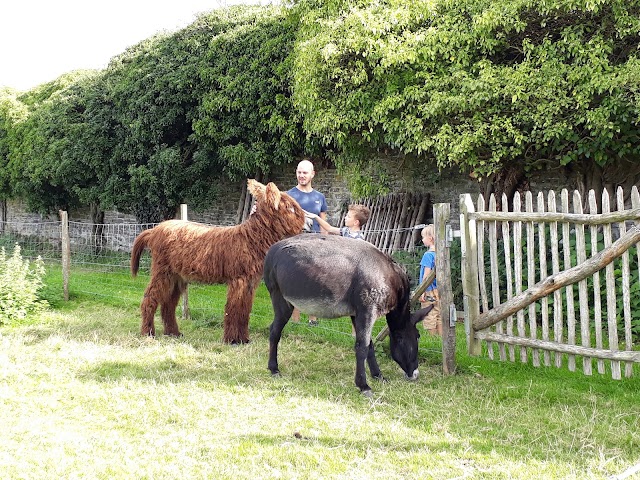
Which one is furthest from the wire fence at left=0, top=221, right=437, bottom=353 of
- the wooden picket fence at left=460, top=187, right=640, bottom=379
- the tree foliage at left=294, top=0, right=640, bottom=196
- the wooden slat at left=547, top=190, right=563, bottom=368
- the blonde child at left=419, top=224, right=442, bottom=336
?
the tree foliage at left=294, top=0, right=640, bottom=196

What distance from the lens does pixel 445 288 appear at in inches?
244

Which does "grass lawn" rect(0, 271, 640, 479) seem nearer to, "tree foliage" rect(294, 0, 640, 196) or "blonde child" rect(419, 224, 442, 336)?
"blonde child" rect(419, 224, 442, 336)

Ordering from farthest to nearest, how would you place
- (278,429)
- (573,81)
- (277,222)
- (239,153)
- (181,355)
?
(239,153)
(573,81)
(277,222)
(181,355)
(278,429)

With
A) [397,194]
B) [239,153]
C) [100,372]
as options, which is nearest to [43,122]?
[239,153]

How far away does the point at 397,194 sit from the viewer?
47.9ft

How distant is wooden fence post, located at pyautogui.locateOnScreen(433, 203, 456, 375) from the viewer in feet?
20.3

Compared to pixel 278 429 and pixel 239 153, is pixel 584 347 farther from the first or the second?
pixel 239 153

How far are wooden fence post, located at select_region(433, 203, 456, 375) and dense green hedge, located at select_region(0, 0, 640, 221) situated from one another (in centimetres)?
434

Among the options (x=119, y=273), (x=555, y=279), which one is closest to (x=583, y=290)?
(x=555, y=279)

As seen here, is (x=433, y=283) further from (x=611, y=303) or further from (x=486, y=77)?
(x=486, y=77)

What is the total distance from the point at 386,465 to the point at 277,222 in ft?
13.4

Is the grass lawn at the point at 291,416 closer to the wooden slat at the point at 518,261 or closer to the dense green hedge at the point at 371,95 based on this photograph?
the wooden slat at the point at 518,261

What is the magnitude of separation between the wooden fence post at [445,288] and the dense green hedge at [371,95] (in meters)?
4.34

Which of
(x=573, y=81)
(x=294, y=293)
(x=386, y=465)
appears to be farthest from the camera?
(x=573, y=81)
